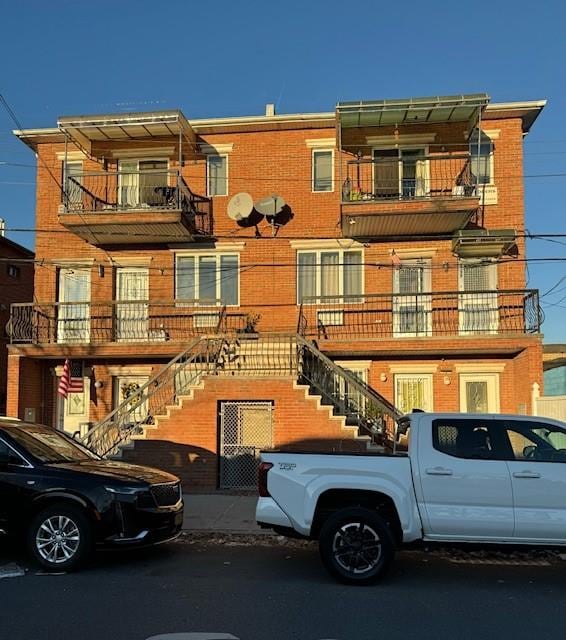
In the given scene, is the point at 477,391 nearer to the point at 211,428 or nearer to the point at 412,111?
the point at 412,111

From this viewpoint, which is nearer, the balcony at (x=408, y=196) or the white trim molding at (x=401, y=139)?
the balcony at (x=408, y=196)

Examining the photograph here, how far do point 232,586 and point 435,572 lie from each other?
7.59 ft

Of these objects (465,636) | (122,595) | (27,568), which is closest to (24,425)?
(27,568)

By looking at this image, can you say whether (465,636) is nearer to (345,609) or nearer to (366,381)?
(345,609)

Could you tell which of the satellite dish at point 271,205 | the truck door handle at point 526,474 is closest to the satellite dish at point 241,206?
the satellite dish at point 271,205

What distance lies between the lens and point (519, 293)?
1598 centimetres

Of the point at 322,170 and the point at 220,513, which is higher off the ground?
the point at 322,170

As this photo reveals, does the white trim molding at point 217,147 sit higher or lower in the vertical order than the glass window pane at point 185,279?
higher

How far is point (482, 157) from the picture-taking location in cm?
1716

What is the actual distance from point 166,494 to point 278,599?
230cm

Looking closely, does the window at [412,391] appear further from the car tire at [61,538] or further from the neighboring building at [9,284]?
the neighboring building at [9,284]

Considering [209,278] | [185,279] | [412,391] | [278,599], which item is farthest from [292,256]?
[278,599]

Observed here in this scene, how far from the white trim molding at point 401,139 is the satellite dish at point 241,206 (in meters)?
3.48

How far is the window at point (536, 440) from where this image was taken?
269 inches
